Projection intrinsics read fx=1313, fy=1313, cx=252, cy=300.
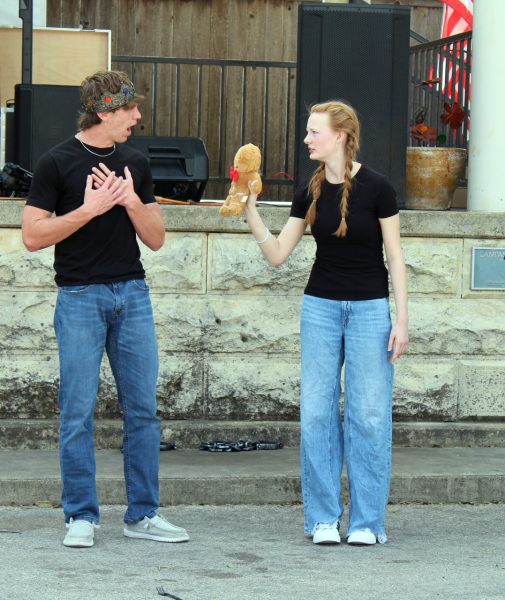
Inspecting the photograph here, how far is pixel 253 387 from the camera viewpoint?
24.6ft

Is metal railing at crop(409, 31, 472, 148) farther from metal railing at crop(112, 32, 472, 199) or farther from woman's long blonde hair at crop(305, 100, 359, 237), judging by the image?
woman's long blonde hair at crop(305, 100, 359, 237)

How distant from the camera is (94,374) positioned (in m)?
5.42

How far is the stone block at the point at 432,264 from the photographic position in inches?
297

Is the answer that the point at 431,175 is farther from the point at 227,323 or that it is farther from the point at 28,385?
the point at 28,385

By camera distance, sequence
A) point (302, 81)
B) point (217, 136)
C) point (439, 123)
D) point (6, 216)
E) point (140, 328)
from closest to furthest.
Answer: point (140, 328) < point (6, 216) < point (302, 81) < point (439, 123) < point (217, 136)

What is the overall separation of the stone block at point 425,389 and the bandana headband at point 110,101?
2855mm

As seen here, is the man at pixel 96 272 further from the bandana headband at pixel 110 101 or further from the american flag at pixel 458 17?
the american flag at pixel 458 17

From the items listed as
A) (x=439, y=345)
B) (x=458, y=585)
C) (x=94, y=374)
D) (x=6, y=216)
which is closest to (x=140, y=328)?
(x=94, y=374)

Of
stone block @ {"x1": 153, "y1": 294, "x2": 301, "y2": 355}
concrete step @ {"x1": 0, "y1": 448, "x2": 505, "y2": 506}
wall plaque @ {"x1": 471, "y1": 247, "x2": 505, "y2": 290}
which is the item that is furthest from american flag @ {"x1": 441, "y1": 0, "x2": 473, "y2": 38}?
concrete step @ {"x1": 0, "y1": 448, "x2": 505, "y2": 506}

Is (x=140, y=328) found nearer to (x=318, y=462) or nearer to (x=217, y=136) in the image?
(x=318, y=462)

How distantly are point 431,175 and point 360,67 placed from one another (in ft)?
2.80

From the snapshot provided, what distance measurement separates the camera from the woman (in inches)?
217

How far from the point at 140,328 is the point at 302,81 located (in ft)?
9.88

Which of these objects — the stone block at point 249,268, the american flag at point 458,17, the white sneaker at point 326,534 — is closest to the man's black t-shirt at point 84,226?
the white sneaker at point 326,534
